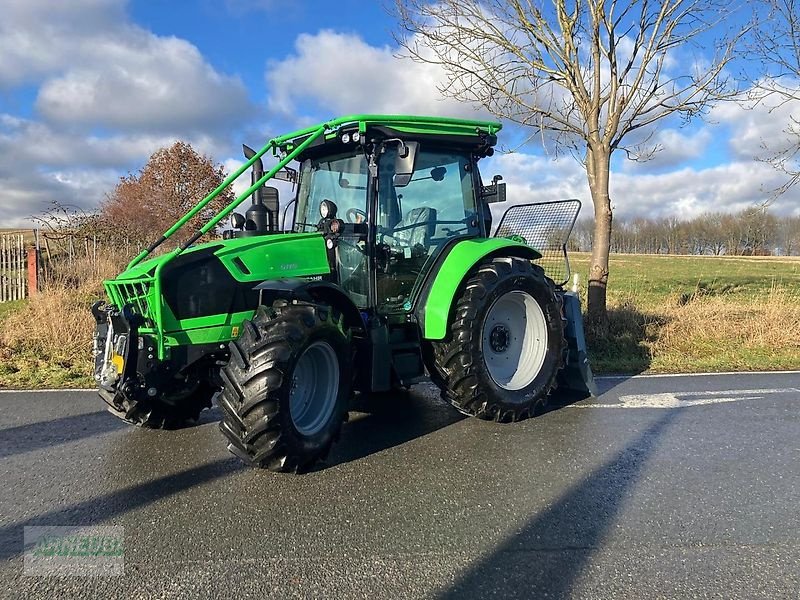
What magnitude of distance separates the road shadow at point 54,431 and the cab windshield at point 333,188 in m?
2.24

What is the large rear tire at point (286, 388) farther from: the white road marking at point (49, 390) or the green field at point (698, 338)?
the green field at point (698, 338)

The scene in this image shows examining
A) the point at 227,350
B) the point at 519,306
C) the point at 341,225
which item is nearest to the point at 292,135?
the point at 341,225

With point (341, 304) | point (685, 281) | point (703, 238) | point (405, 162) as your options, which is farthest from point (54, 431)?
point (703, 238)

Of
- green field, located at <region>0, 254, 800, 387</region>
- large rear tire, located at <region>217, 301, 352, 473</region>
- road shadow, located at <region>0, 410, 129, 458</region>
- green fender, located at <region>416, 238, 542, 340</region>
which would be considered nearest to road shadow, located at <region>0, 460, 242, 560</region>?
large rear tire, located at <region>217, 301, 352, 473</region>

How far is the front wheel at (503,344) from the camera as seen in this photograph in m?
4.92

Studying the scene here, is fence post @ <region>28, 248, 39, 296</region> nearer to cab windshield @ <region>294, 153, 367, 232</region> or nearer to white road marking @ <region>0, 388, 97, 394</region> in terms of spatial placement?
white road marking @ <region>0, 388, 97, 394</region>

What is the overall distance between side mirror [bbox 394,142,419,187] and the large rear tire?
1.20 metres

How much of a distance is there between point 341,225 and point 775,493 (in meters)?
3.32

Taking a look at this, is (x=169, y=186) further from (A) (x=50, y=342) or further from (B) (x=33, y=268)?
(A) (x=50, y=342)

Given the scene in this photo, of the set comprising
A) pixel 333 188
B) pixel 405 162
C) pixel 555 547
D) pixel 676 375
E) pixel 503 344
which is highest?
pixel 405 162

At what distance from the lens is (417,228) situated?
5219mm

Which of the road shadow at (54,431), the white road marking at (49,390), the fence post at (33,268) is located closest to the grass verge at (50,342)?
the white road marking at (49,390)

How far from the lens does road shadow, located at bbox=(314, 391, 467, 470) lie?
441 centimetres

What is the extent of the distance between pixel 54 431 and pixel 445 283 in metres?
3.27
